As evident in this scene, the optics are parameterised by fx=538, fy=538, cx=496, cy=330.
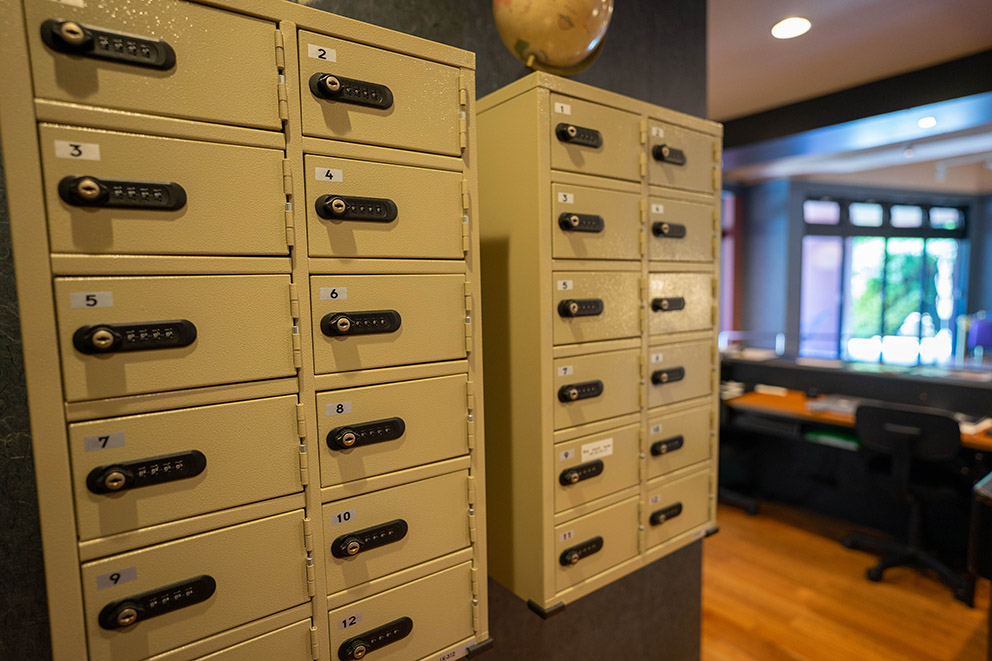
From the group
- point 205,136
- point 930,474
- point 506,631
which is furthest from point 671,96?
point 930,474

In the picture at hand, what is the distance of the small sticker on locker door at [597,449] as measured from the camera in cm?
146

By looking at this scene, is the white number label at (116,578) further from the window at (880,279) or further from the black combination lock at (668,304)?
the window at (880,279)

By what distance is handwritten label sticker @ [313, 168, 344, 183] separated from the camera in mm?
996

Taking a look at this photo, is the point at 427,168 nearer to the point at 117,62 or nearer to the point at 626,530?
the point at 117,62

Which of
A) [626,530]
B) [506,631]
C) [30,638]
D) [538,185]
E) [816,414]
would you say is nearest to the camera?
[30,638]

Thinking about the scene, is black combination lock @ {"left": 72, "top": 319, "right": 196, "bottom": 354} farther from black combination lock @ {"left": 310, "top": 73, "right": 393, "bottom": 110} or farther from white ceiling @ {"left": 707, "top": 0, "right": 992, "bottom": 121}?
white ceiling @ {"left": 707, "top": 0, "right": 992, "bottom": 121}

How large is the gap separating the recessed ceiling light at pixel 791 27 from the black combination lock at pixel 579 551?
8.63ft

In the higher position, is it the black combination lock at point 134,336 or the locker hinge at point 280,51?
the locker hinge at point 280,51

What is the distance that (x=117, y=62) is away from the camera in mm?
819

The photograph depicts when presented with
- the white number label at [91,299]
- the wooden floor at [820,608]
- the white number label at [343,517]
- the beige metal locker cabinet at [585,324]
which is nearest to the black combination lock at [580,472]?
the beige metal locker cabinet at [585,324]

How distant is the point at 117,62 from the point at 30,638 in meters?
1.08

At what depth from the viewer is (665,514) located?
1674mm

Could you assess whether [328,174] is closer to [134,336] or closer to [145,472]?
[134,336]

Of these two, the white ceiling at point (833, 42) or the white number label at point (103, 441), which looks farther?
the white ceiling at point (833, 42)
